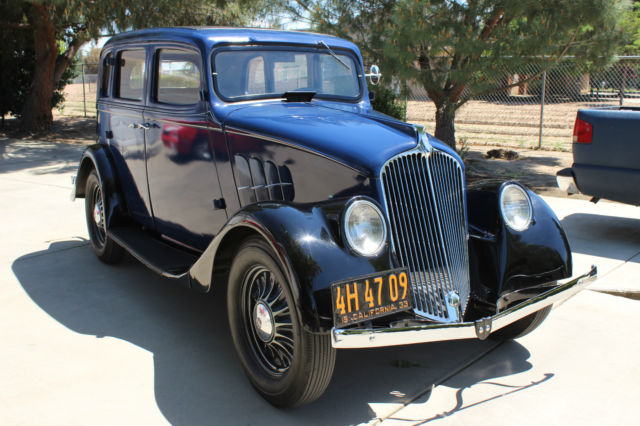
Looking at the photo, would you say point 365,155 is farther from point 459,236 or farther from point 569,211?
point 569,211

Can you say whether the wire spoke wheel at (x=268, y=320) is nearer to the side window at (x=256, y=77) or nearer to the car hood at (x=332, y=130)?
the car hood at (x=332, y=130)

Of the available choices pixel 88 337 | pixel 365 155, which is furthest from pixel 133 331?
pixel 365 155

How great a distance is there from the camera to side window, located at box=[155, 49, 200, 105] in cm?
394

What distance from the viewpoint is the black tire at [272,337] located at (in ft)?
8.75

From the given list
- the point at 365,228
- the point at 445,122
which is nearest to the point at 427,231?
the point at 365,228

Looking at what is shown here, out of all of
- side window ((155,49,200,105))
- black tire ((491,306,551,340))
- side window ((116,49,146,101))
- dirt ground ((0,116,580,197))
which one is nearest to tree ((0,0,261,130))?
dirt ground ((0,116,580,197))

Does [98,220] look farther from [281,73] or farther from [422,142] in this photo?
[422,142]

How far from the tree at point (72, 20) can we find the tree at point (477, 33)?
238 centimetres

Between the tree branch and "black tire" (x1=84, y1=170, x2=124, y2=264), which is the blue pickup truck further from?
the tree branch

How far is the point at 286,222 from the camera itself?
2.74 m

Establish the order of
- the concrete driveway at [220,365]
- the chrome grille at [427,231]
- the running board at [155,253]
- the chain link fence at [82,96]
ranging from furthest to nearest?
1. the chain link fence at [82,96]
2. the running board at [155,253]
3. the chrome grille at [427,231]
4. the concrete driveway at [220,365]

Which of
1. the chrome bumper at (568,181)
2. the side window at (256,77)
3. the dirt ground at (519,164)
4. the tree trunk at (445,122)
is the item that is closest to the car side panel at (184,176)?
the side window at (256,77)

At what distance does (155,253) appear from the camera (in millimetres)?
4109

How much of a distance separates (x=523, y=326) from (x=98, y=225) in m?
3.61
